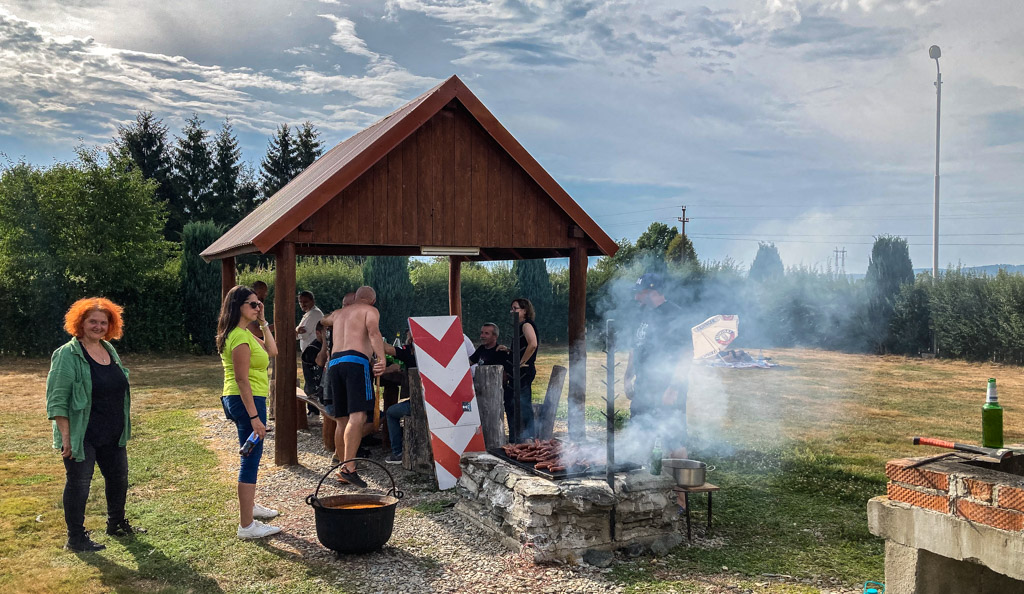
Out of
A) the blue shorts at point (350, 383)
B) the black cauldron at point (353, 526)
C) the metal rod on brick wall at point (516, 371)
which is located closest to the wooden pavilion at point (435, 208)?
the metal rod on brick wall at point (516, 371)

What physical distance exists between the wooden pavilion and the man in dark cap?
1.27 meters

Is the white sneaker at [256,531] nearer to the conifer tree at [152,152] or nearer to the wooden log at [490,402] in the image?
the wooden log at [490,402]

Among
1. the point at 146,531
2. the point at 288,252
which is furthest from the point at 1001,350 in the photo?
the point at 146,531

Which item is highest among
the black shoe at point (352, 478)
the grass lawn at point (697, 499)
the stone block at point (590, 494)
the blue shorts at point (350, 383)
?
the blue shorts at point (350, 383)

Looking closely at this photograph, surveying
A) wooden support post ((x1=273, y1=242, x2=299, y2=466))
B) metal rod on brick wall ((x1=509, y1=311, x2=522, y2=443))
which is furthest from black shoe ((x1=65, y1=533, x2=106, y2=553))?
metal rod on brick wall ((x1=509, y1=311, x2=522, y2=443))

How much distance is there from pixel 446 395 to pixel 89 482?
11.2 feet

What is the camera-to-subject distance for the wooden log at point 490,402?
7.83m

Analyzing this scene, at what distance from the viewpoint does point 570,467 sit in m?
5.87

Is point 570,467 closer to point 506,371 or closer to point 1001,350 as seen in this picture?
point 506,371

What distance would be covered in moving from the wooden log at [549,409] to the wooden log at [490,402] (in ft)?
3.15

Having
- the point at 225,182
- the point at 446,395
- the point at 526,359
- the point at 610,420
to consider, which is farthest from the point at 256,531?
the point at 225,182

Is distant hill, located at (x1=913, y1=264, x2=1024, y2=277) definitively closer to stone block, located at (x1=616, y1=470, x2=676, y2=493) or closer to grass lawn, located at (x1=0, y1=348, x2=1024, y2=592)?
grass lawn, located at (x1=0, y1=348, x2=1024, y2=592)

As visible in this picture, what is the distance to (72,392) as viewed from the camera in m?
5.44

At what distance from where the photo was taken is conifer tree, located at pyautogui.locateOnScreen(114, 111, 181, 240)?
1528 inches
